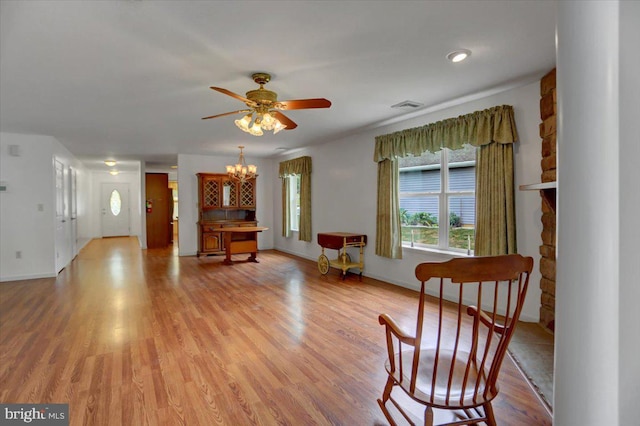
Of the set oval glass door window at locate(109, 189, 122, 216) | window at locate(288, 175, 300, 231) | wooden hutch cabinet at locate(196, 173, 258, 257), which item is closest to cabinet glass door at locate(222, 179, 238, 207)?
wooden hutch cabinet at locate(196, 173, 258, 257)

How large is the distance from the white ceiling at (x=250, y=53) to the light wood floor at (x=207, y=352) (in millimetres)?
→ 2318

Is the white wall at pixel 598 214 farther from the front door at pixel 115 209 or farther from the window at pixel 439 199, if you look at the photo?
the front door at pixel 115 209

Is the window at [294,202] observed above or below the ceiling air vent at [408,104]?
below

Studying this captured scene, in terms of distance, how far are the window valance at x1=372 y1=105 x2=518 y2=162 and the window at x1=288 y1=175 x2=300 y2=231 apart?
325 cm

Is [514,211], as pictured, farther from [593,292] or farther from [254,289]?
[254,289]

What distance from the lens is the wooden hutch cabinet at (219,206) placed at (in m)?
7.55

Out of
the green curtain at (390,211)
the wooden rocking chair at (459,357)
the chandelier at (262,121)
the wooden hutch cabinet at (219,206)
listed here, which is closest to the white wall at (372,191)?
the green curtain at (390,211)

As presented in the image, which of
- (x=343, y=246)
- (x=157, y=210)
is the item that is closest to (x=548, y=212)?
(x=343, y=246)

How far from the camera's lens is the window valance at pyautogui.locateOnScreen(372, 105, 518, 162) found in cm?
337

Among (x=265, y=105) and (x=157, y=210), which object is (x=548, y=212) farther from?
(x=157, y=210)

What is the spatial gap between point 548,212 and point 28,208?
23.6 feet

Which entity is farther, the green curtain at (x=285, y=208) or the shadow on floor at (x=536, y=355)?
the green curtain at (x=285, y=208)

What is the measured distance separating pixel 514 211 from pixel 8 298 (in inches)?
241

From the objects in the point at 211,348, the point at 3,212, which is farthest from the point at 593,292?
the point at 3,212
